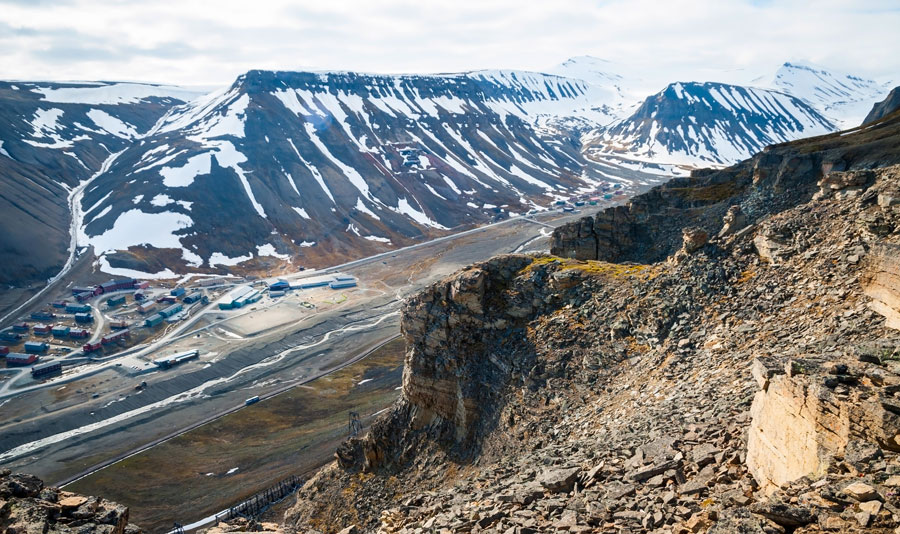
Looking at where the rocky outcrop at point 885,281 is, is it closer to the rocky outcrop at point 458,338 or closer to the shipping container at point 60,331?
the rocky outcrop at point 458,338

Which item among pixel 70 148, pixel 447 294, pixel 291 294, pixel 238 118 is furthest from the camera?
pixel 238 118

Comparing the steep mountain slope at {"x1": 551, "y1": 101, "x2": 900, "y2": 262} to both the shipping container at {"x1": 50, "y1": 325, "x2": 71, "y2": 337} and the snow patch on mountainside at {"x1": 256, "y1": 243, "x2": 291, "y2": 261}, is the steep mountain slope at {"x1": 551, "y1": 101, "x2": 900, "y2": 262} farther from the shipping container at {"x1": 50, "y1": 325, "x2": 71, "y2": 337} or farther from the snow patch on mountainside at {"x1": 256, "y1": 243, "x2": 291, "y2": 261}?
the snow patch on mountainside at {"x1": 256, "y1": 243, "x2": 291, "y2": 261}

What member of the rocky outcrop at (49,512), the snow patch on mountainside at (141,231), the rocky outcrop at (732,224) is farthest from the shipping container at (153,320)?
the rocky outcrop at (732,224)

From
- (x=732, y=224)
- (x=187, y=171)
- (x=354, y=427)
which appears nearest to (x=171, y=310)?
(x=354, y=427)

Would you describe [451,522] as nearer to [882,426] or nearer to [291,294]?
[882,426]

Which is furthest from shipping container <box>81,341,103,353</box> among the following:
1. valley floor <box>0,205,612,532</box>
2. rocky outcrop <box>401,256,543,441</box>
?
rocky outcrop <box>401,256,543,441</box>

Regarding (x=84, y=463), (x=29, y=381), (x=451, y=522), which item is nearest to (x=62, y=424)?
(x=84, y=463)
